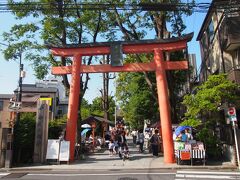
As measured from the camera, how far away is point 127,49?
17.0m

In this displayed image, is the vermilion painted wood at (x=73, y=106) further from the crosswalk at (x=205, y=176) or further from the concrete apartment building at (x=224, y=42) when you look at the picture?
the concrete apartment building at (x=224, y=42)

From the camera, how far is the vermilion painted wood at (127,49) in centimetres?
→ 1655

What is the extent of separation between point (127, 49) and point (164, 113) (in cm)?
469

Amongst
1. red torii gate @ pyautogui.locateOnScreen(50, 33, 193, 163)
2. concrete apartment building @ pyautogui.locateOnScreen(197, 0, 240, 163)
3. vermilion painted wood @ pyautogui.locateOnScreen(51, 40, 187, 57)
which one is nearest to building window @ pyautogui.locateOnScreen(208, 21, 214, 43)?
concrete apartment building @ pyautogui.locateOnScreen(197, 0, 240, 163)

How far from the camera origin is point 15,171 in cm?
1344

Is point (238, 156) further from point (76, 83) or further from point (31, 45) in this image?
point (31, 45)

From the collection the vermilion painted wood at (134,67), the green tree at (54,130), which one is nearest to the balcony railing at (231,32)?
the vermilion painted wood at (134,67)

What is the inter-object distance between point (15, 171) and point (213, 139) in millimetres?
11116

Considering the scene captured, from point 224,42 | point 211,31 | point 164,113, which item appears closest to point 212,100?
point 164,113

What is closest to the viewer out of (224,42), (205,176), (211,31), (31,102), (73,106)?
(205,176)

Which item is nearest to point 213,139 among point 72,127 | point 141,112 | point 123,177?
point 123,177

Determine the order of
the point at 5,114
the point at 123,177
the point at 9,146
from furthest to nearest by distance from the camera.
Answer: the point at 5,114 → the point at 9,146 → the point at 123,177

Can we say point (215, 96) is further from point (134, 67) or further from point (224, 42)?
point (224, 42)

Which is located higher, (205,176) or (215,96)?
(215,96)
